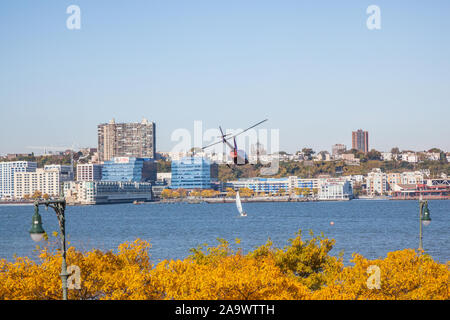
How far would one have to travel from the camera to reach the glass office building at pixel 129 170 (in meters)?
189

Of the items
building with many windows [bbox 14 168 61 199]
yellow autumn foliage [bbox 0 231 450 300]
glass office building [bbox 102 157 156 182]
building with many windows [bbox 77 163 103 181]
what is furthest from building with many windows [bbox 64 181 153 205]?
yellow autumn foliage [bbox 0 231 450 300]

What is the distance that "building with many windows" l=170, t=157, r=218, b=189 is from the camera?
17700cm

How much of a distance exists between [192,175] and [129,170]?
2053cm

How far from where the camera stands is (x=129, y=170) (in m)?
190

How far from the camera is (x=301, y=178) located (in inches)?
7726

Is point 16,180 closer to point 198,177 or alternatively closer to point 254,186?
point 198,177

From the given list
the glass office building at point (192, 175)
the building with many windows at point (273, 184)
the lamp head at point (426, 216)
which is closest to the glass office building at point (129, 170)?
the glass office building at point (192, 175)

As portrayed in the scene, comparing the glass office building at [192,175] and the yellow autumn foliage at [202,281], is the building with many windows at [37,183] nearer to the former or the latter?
the glass office building at [192,175]

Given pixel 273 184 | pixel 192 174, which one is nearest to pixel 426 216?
pixel 192 174

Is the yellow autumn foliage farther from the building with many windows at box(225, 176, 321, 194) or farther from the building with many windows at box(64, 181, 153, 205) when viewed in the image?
the building with many windows at box(225, 176, 321, 194)

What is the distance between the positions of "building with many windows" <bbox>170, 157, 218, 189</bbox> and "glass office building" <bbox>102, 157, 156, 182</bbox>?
40.7ft
